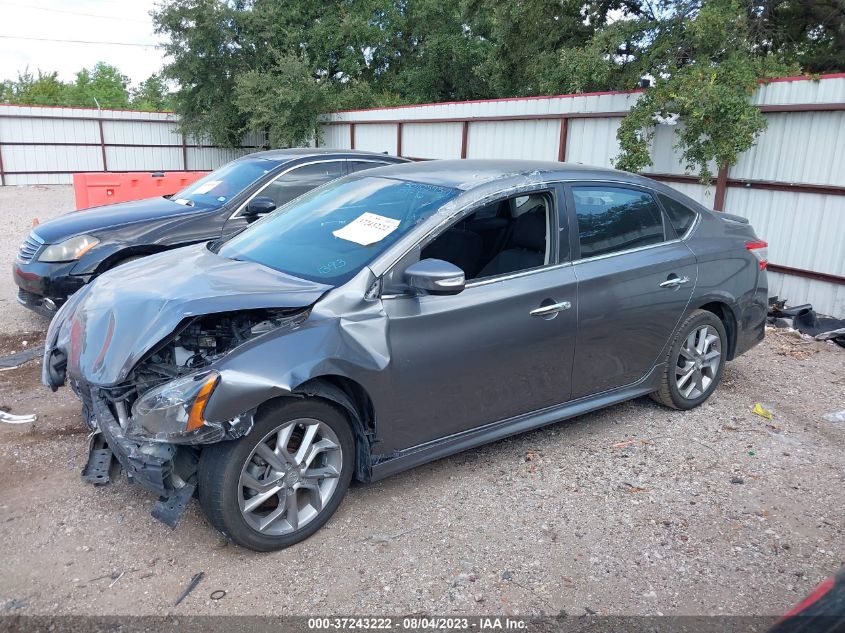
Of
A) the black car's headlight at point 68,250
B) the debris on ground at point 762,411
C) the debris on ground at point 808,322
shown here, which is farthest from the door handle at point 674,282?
the black car's headlight at point 68,250

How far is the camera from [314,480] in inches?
130

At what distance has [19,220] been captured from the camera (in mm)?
14148

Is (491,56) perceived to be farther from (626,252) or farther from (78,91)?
(78,91)

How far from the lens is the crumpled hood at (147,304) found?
3.14 metres

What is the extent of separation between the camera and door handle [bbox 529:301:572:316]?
152 inches

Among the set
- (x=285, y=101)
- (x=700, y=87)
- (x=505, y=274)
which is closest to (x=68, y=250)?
(x=505, y=274)

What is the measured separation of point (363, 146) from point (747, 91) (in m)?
11.7

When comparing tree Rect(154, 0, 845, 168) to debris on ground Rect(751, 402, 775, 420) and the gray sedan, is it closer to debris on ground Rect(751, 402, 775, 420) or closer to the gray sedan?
debris on ground Rect(751, 402, 775, 420)

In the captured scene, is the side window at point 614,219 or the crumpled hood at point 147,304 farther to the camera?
the side window at point 614,219

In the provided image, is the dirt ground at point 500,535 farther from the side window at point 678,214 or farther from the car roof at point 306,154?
the car roof at point 306,154

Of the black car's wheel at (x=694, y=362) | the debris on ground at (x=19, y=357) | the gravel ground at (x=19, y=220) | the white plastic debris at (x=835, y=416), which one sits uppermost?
the black car's wheel at (x=694, y=362)

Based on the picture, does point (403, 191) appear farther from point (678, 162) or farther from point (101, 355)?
point (678, 162)

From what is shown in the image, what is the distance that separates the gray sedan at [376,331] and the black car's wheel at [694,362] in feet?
0.09

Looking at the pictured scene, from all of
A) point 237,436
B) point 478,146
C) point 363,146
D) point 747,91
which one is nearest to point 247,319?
point 237,436
